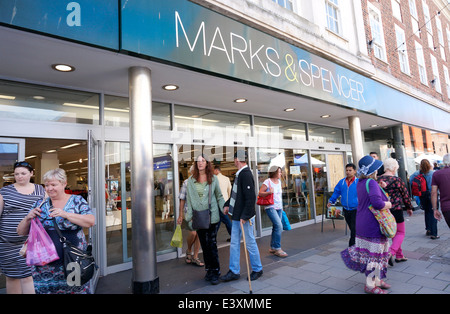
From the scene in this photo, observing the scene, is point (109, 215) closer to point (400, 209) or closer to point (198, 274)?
point (198, 274)

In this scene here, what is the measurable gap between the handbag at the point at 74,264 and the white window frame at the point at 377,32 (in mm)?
11275

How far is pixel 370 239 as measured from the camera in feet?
10.9

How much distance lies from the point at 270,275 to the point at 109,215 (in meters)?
3.00

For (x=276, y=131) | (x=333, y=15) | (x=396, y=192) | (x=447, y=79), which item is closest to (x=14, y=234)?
(x=396, y=192)

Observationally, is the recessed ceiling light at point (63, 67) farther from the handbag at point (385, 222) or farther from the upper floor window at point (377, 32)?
the upper floor window at point (377, 32)

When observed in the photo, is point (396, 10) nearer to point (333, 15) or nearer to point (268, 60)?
point (333, 15)

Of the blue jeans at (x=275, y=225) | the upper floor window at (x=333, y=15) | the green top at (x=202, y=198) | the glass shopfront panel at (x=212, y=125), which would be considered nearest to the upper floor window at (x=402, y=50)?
the upper floor window at (x=333, y=15)

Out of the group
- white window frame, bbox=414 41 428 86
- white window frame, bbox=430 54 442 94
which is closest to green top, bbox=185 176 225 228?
white window frame, bbox=414 41 428 86

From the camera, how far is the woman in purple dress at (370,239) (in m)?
3.28

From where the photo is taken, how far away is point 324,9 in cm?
830

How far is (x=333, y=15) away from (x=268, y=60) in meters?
5.17

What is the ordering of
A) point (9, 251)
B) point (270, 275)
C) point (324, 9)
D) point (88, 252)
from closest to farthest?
1. point (88, 252)
2. point (9, 251)
3. point (270, 275)
4. point (324, 9)

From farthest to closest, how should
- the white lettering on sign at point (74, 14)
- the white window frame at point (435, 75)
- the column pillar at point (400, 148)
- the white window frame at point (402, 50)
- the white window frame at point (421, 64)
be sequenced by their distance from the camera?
the white window frame at point (435, 75), the white window frame at point (421, 64), the white window frame at point (402, 50), the column pillar at point (400, 148), the white lettering on sign at point (74, 14)
